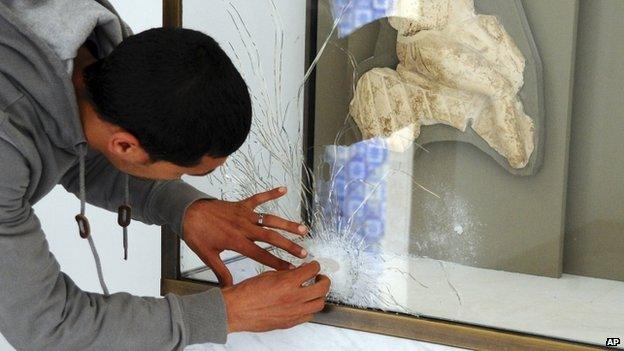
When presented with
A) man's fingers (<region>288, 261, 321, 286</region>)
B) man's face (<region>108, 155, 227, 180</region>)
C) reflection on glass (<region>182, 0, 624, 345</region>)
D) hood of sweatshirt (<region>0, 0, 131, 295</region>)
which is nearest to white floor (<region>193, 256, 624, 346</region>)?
reflection on glass (<region>182, 0, 624, 345</region>)

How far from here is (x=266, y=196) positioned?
4.23 feet

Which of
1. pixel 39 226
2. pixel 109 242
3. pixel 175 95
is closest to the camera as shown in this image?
pixel 175 95

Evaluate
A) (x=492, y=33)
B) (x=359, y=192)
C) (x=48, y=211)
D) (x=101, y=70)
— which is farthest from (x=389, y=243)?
(x=48, y=211)

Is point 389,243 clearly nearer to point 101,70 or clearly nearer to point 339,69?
point 339,69

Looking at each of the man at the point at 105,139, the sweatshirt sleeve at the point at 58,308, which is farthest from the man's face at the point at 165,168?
the sweatshirt sleeve at the point at 58,308

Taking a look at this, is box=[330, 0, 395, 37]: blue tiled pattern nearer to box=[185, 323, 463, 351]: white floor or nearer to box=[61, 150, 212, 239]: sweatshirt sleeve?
box=[61, 150, 212, 239]: sweatshirt sleeve

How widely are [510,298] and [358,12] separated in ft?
1.54

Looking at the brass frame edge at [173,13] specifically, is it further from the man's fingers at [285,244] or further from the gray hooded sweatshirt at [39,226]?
the man's fingers at [285,244]

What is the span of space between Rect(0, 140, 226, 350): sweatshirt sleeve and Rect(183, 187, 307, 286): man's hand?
0.16 metres

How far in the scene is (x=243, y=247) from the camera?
131cm

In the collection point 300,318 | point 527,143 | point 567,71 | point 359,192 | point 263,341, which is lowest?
point 263,341

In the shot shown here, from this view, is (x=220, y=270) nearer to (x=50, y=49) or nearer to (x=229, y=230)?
(x=229, y=230)

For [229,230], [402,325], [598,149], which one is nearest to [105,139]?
[229,230]

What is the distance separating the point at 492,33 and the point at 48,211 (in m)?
0.96
